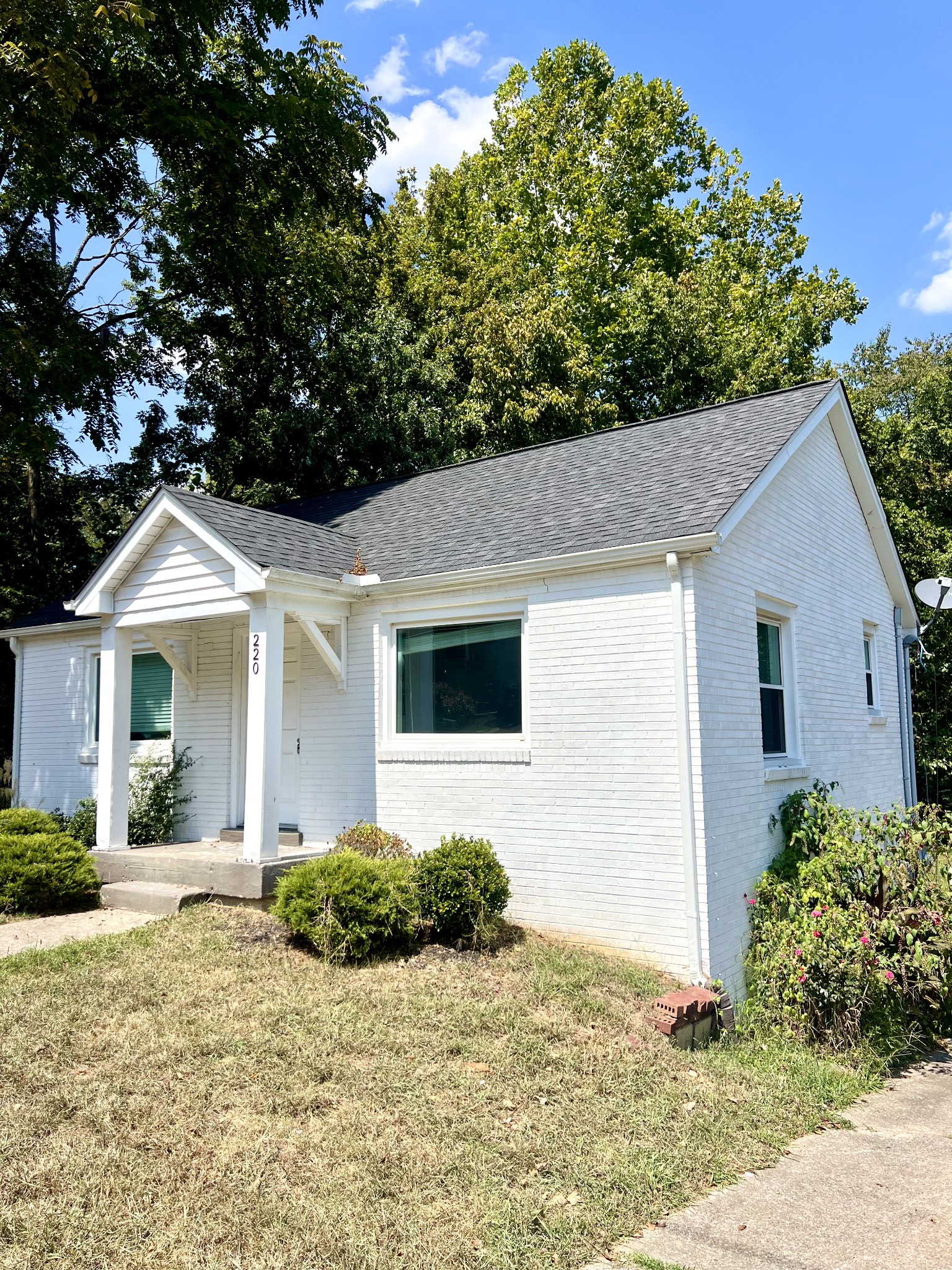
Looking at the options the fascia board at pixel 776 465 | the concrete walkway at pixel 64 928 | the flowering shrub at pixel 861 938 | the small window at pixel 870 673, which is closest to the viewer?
the flowering shrub at pixel 861 938

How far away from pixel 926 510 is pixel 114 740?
17978mm

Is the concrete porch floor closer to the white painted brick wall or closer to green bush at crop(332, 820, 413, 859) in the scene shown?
green bush at crop(332, 820, 413, 859)

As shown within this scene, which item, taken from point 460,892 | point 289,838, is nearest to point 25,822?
point 289,838

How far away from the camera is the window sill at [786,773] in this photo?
335 inches

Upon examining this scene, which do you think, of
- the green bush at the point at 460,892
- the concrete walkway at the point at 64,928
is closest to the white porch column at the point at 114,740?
the concrete walkway at the point at 64,928

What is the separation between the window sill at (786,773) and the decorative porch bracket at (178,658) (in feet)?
24.0

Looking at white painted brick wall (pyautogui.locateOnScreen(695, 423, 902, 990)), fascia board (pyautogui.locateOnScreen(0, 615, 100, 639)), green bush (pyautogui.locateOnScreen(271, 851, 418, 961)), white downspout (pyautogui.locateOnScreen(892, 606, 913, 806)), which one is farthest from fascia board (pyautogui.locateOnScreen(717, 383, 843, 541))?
fascia board (pyautogui.locateOnScreen(0, 615, 100, 639))

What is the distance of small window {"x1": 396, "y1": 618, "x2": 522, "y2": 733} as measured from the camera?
345 inches

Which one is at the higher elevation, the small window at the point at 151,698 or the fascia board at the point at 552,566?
the fascia board at the point at 552,566

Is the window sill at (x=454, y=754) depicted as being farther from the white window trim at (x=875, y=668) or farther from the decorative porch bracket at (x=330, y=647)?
the white window trim at (x=875, y=668)

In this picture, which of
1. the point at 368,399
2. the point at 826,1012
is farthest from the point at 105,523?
the point at 826,1012

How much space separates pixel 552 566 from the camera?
820 centimetres

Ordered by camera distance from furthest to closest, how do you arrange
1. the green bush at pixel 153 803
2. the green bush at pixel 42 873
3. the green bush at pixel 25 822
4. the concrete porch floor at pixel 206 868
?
the green bush at pixel 153 803, the green bush at pixel 25 822, the green bush at pixel 42 873, the concrete porch floor at pixel 206 868

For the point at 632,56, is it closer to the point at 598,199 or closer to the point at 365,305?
the point at 598,199
